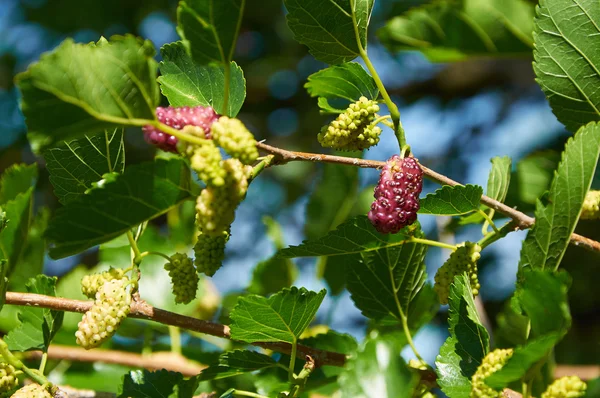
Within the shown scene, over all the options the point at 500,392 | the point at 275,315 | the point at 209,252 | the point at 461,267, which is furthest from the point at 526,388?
the point at 209,252

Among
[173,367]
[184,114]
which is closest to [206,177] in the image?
[184,114]

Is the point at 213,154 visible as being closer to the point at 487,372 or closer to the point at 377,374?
the point at 377,374

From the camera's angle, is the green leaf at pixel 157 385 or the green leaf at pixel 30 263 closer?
the green leaf at pixel 157 385

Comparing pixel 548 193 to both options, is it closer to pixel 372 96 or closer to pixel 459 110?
pixel 372 96

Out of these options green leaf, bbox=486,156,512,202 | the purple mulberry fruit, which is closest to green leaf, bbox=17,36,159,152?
the purple mulberry fruit

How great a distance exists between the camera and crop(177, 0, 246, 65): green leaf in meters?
0.77

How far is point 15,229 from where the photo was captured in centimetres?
104

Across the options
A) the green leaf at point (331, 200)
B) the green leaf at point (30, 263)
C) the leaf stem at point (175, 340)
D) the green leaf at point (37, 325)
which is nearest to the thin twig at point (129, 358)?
the leaf stem at point (175, 340)

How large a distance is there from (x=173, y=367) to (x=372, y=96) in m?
0.75

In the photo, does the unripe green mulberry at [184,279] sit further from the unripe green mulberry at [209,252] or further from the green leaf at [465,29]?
the green leaf at [465,29]

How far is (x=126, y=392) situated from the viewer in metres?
1.03

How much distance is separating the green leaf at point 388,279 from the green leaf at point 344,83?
0.24 metres

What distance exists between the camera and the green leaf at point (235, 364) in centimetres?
101

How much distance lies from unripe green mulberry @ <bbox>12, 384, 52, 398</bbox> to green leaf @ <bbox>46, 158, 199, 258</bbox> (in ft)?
0.79
